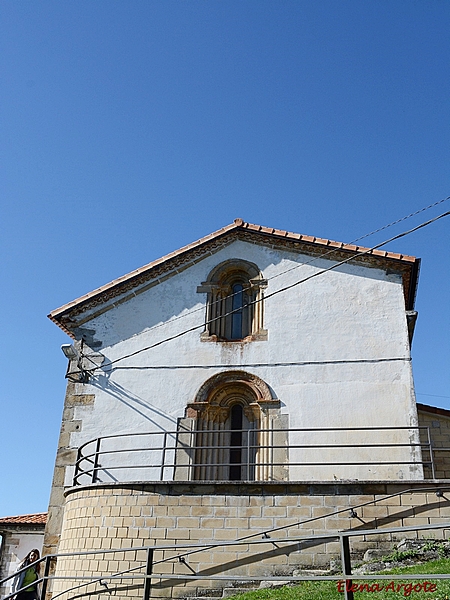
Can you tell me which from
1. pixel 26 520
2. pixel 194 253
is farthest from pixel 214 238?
pixel 26 520

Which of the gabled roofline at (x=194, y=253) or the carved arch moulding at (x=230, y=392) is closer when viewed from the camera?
the carved arch moulding at (x=230, y=392)

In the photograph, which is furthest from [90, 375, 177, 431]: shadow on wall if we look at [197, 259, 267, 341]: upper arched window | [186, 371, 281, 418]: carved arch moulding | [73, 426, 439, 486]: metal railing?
[197, 259, 267, 341]: upper arched window

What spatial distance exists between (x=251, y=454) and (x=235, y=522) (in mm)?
3395

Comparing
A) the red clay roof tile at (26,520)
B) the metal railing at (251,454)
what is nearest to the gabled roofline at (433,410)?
the metal railing at (251,454)

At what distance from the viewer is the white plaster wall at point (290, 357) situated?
14016mm

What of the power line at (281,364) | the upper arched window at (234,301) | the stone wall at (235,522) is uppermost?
the upper arched window at (234,301)

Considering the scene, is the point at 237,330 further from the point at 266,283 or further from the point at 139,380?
the point at 139,380

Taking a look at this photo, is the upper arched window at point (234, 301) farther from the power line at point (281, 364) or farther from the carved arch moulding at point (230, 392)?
the carved arch moulding at point (230, 392)

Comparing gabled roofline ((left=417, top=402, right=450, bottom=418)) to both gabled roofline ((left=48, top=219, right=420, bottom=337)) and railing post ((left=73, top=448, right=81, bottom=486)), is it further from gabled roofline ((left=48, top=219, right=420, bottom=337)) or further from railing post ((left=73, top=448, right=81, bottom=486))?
railing post ((left=73, top=448, right=81, bottom=486))

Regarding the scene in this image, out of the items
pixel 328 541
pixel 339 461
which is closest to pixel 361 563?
pixel 328 541

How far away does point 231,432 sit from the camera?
14.8 meters

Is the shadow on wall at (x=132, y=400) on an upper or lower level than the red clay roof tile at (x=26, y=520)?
upper

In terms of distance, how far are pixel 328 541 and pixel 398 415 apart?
396cm

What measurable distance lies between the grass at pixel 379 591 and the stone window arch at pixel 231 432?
4073 millimetres
